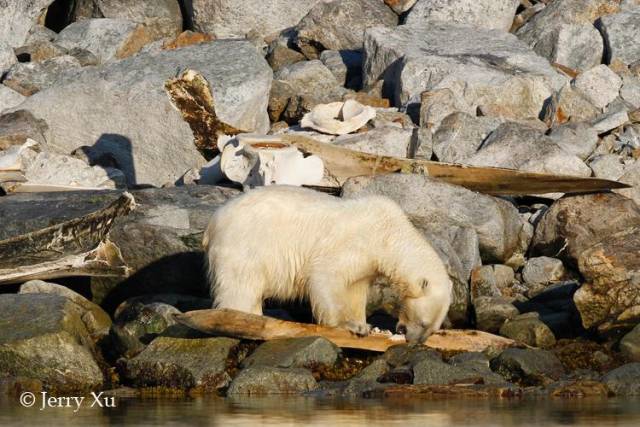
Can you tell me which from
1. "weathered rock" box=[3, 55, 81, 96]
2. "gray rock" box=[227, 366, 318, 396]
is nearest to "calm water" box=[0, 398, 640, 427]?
"gray rock" box=[227, 366, 318, 396]

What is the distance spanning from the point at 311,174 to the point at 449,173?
1813mm

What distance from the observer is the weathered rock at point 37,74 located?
25.0 meters

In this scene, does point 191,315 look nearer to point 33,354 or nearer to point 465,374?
point 33,354

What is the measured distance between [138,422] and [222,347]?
2.91 metres

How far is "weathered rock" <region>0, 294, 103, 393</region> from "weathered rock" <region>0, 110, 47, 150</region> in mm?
7754

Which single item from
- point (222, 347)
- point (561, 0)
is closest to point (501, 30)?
point (561, 0)

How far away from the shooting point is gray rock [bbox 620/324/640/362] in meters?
13.4

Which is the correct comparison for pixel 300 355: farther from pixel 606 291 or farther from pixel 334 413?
pixel 606 291

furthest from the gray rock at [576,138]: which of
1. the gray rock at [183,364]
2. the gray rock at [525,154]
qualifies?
the gray rock at [183,364]

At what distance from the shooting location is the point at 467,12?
27.0 meters

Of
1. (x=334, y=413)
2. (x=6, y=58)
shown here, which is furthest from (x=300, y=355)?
(x=6, y=58)

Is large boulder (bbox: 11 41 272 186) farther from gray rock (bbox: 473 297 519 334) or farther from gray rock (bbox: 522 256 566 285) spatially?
gray rock (bbox: 473 297 519 334)

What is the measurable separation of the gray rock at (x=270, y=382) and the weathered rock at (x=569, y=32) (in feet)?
45.9

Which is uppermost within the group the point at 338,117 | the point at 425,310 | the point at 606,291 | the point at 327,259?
the point at 338,117
